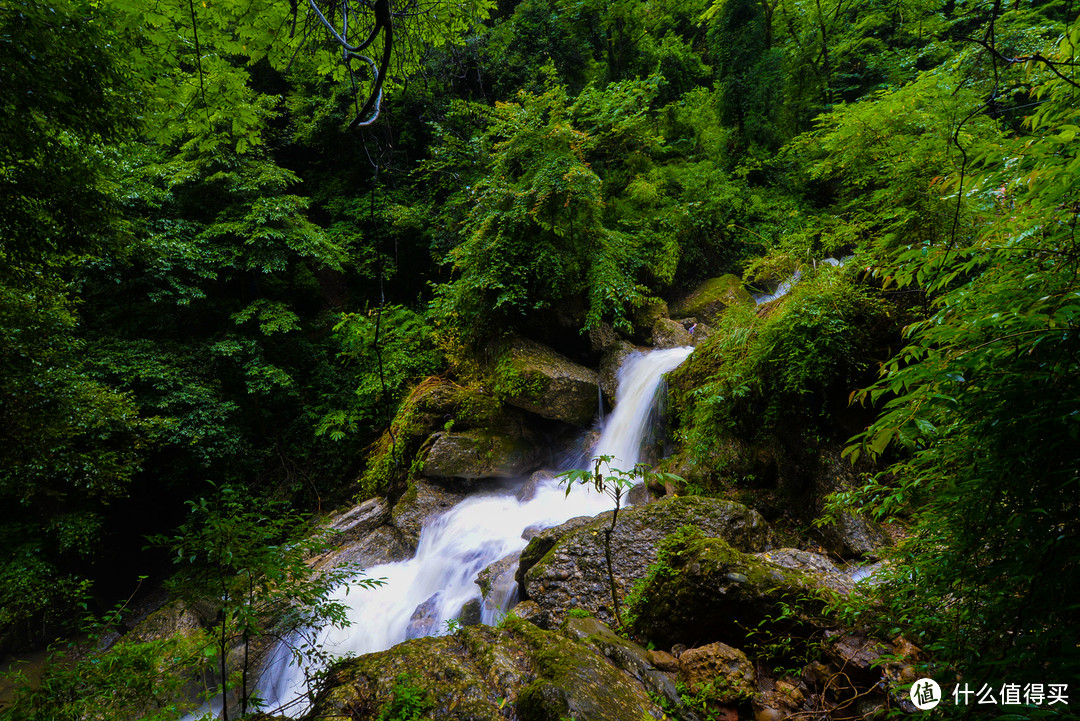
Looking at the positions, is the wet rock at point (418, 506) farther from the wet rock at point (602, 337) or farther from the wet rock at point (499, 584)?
the wet rock at point (602, 337)

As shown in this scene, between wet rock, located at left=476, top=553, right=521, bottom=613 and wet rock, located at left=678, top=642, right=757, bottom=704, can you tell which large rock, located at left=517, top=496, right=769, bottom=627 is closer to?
wet rock, located at left=678, top=642, right=757, bottom=704

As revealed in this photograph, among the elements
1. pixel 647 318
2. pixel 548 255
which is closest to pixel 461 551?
pixel 548 255

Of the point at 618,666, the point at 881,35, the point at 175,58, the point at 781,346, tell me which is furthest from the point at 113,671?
the point at 881,35

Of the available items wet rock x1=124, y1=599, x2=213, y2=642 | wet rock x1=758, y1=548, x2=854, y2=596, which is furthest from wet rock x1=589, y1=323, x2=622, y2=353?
wet rock x1=124, y1=599, x2=213, y2=642

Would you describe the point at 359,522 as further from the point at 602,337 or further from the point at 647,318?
the point at 647,318

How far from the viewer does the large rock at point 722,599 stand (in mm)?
2371

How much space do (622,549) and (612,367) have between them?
14.2 ft

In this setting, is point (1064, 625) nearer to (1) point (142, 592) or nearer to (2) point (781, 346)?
(2) point (781, 346)

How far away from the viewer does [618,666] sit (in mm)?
2342

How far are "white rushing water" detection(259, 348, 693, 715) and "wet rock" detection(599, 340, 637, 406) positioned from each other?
0.39 feet

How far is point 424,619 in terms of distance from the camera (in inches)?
207

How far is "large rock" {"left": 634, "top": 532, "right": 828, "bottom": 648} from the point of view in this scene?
7.78 ft

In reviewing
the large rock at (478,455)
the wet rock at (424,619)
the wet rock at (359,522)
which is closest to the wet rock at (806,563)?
the wet rock at (424,619)

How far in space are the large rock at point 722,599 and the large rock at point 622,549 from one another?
591 mm
